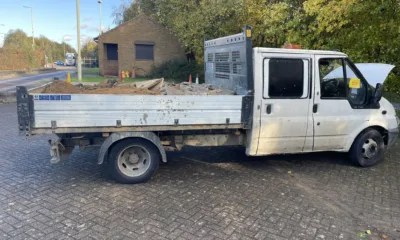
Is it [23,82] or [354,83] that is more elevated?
[23,82]

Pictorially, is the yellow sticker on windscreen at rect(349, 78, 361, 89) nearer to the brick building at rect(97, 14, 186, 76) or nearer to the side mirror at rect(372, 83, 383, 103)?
the side mirror at rect(372, 83, 383, 103)

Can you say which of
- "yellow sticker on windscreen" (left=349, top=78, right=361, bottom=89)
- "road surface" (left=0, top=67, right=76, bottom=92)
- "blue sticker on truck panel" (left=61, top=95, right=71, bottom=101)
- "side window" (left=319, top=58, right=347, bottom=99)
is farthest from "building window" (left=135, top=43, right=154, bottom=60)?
"blue sticker on truck panel" (left=61, top=95, right=71, bottom=101)

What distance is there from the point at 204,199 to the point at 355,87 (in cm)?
323

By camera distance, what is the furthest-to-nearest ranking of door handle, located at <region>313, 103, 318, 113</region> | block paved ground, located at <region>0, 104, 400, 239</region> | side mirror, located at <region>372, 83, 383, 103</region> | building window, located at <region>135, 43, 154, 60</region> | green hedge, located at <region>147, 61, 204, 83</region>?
building window, located at <region>135, 43, 154, 60</region>, green hedge, located at <region>147, 61, 204, 83</region>, side mirror, located at <region>372, 83, 383, 103</region>, door handle, located at <region>313, 103, 318, 113</region>, block paved ground, located at <region>0, 104, 400, 239</region>

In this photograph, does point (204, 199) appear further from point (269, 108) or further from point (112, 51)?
point (112, 51)

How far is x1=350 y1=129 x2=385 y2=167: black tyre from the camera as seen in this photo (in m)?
5.48

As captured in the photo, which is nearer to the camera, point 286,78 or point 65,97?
point 65,97

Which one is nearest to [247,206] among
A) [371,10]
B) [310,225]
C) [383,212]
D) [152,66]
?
[310,225]

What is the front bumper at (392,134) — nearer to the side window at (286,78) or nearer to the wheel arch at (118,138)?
the side window at (286,78)

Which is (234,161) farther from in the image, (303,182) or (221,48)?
(221,48)

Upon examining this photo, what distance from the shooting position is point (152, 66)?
81.7 feet

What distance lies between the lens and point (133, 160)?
4621 millimetres

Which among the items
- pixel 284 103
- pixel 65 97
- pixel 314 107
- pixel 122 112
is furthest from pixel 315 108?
pixel 65 97

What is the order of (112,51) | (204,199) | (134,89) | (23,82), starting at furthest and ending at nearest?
(112,51) < (23,82) < (134,89) < (204,199)
